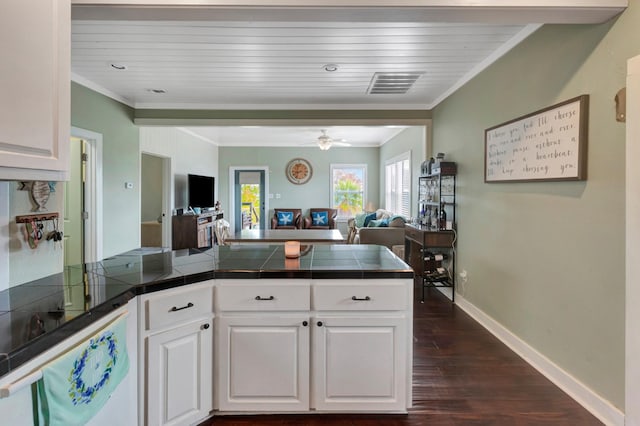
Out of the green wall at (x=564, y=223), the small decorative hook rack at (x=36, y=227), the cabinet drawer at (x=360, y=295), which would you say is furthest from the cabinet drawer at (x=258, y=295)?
the green wall at (x=564, y=223)

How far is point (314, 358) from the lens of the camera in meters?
1.77

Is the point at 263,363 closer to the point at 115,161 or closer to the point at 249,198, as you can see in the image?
the point at 115,161

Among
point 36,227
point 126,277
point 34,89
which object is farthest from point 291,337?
point 34,89

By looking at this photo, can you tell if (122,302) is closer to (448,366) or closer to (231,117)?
(448,366)

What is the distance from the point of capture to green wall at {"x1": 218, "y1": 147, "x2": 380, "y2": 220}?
8.75m

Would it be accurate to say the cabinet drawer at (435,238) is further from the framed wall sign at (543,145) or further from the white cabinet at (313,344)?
the white cabinet at (313,344)

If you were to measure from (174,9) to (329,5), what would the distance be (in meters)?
0.78

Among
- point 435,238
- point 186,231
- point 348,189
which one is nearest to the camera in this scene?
point 435,238

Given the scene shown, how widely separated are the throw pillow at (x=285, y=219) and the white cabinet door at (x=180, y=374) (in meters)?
6.73

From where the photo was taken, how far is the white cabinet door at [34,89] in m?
1.14

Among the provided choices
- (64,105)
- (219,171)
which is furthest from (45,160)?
(219,171)

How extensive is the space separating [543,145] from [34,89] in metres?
2.79

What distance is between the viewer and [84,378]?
1122 millimetres

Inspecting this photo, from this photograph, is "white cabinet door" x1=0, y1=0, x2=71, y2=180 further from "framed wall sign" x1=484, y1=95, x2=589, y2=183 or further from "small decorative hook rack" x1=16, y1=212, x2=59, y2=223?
"framed wall sign" x1=484, y1=95, x2=589, y2=183
